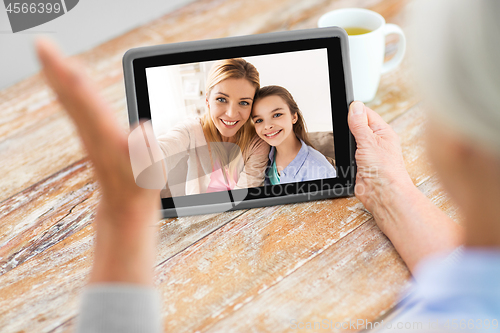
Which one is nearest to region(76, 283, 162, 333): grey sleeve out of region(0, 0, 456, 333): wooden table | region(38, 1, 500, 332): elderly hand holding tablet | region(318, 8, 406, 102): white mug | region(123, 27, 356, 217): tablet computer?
region(38, 1, 500, 332): elderly hand holding tablet

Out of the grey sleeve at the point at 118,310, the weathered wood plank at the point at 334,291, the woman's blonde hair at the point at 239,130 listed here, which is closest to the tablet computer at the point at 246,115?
the woman's blonde hair at the point at 239,130

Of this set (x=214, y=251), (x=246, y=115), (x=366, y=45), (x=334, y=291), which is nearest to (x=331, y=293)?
(x=334, y=291)

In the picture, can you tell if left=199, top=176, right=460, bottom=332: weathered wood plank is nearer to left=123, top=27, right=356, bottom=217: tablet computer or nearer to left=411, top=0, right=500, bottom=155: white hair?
left=123, top=27, right=356, bottom=217: tablet computer

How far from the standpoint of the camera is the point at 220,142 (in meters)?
0.56

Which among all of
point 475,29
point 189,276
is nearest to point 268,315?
point 189,276

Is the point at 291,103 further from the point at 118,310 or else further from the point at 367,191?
the point at 118,310

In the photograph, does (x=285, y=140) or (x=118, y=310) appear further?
(x=285, y=140)

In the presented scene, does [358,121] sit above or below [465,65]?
below

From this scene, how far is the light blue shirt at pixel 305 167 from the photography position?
566mm

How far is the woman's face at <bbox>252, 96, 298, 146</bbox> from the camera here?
0.56m

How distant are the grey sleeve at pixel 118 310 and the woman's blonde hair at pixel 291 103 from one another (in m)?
0.31

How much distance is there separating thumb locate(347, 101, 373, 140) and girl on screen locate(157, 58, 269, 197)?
0.13m

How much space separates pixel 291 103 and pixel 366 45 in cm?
21

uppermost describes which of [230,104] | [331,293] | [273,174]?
[230,104]
